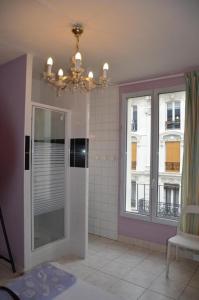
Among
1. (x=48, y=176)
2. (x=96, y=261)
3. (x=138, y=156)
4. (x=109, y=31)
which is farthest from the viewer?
(x=138, y=156)

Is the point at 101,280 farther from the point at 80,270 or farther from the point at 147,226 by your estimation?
the point at 147,226

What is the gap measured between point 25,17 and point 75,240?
2747 mm

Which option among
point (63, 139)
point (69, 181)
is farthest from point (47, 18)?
point (69, 181)

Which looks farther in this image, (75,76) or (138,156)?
(138,156)

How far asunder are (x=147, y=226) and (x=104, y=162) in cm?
124

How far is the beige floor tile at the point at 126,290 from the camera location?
2.36m

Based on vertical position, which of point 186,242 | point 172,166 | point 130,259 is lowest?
point 130,259

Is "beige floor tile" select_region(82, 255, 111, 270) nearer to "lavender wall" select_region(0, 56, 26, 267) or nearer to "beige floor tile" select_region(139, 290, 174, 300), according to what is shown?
"beige floor tile" select_region(139, 290, 174, 300)

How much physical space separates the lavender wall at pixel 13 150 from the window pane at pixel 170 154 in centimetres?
201

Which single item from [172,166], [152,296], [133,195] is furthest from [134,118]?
[152,296]

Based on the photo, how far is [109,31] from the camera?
2195 millimetres

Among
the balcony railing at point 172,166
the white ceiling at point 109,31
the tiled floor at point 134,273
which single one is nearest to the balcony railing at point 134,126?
the balcony railing at point 172,166

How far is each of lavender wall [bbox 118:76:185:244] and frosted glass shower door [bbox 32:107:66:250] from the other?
3.51 feet

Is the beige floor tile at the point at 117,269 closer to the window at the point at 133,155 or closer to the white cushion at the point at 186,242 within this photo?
the white cushion at the point at 186,242
